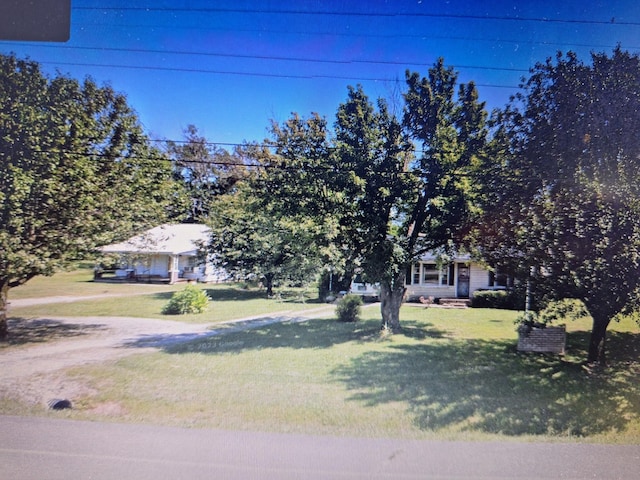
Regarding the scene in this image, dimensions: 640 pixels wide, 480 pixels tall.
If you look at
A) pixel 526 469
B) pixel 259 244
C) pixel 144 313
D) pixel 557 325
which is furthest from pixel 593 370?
pixel 144 313

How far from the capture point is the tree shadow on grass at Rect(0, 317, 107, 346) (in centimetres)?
356

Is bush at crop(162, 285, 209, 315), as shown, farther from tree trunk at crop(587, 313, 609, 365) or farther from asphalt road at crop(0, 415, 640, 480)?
tree trunk at crop(587, 313, 609, 365)

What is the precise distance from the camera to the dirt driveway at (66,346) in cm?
324

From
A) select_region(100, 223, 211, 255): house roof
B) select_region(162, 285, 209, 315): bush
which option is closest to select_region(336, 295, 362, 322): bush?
select_region(162, 285, 209, 315): bush

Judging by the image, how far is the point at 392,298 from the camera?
490 cm

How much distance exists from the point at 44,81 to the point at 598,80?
5.72 meters

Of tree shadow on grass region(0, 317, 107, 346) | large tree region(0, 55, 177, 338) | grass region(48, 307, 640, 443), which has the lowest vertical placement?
grass region(48, 307, 640, 443)

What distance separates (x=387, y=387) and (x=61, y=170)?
155 inches

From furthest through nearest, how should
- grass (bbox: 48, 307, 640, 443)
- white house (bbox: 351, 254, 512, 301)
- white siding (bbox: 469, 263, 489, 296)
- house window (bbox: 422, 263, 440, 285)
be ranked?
house window (bbox: 422, 263, 440, 285) → white house (bbox: 351, 254, 512, 301) → white siding (bbox: 469, 263, 489, 296) → grass (bbox: 48, 307, 640, 443)

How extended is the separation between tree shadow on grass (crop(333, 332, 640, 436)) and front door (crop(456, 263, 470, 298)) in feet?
3.55

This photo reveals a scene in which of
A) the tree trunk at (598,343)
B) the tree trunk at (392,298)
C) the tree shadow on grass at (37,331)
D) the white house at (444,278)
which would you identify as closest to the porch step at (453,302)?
the white house at (444,278)

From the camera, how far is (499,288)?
13.9ft

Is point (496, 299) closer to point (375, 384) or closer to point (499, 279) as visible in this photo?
point (499, 279)

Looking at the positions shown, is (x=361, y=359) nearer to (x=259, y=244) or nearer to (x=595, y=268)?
(x=259, y=244)
